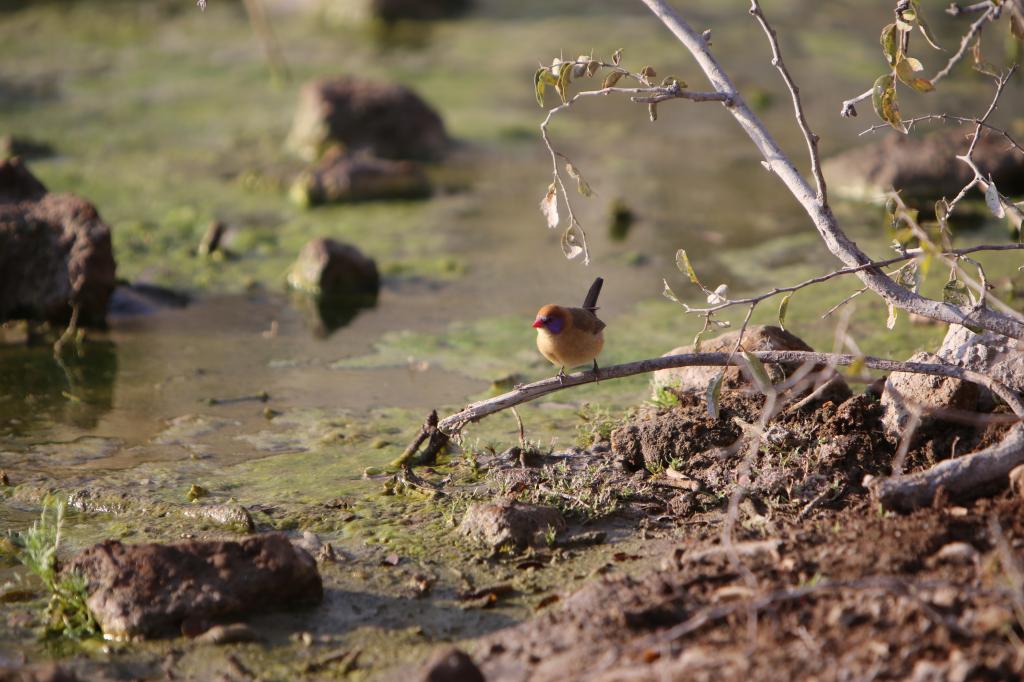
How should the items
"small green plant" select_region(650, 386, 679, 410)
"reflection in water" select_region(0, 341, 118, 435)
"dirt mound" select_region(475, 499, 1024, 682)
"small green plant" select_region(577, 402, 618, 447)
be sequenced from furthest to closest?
"reflection in water" select_region(0, 341, 118, 435), "small green plant" select_region(577, 402, 618, 447), "small green plant" select_region(650, 386, 679, 410), "dirt mound" select_region(475, 499, 1024, 682)

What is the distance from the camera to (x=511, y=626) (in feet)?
10.8

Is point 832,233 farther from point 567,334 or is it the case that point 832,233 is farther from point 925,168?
point 925,168

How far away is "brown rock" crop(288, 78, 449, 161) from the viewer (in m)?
9.57

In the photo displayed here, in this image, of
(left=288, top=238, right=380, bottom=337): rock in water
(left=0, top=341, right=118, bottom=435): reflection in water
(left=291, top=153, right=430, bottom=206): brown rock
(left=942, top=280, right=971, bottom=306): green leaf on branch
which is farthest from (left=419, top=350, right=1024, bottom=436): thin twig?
(left=291, top=153, right=430, bottom=206): brown rock

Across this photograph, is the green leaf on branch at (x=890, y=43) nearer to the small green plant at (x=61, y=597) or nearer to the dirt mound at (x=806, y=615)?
the dirt mound at (x=806, y=615)

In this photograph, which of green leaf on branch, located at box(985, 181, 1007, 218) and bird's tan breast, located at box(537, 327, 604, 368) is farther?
bird's tan breast, located at box(537, 327, 604, 368)

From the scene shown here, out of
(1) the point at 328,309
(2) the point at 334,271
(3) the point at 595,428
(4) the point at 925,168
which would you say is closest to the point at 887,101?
(3) the point at 595,428

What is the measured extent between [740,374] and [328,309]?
9.95ft

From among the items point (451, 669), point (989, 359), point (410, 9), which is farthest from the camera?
point (410, 9)

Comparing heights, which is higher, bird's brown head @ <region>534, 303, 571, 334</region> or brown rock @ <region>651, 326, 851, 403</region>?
bird's brown head @ <region>534, 303, 571, 334</region>

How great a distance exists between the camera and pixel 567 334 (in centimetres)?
423

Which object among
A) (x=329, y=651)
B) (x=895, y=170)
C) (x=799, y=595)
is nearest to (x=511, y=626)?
(x=329, y=651)

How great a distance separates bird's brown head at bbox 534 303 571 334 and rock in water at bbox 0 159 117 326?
10.0 ft

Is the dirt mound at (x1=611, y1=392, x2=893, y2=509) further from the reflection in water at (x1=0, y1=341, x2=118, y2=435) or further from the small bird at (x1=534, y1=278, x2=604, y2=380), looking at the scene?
the reflection in water at (x1=0, y1=341, x2=118, y2=435)
